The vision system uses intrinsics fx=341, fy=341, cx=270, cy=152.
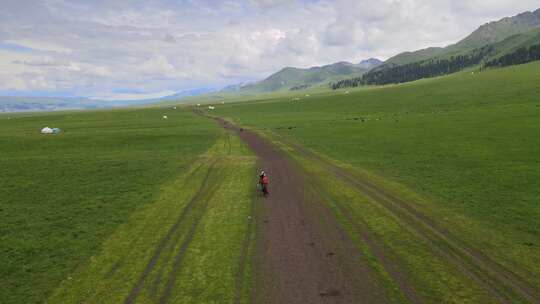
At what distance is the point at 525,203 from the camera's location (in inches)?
993

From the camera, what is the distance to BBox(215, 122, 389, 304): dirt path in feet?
46.0

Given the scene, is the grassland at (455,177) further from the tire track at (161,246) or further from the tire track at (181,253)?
the tire track at (161,246)

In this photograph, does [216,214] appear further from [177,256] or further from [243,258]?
[243,258]

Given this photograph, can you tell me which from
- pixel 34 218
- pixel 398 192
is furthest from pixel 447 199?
pixel 34 218

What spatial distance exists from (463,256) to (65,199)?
95.2 ft

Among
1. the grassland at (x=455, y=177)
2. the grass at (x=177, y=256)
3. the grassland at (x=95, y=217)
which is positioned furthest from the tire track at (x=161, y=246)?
the grassland at (x=455, y=177)

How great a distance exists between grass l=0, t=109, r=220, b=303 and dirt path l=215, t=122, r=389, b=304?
378 inches

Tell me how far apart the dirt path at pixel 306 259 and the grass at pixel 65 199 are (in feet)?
31.5

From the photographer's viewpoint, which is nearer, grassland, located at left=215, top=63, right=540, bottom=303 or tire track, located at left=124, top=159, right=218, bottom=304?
tire track, located at left=124, top=159, right=218, bottom=304

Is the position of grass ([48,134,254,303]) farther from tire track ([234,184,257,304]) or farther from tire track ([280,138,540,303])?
tire track ([280,138,540,303])

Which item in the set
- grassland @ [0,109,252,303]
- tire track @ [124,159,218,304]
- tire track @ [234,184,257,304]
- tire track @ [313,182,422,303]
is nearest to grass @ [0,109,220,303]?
grassland @ [0,109,252,303]

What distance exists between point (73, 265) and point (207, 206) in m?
10.2

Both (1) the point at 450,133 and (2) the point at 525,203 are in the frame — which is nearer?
(2) the point at 525,203

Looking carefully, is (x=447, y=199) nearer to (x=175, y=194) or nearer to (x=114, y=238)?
(x=175, y=194)
